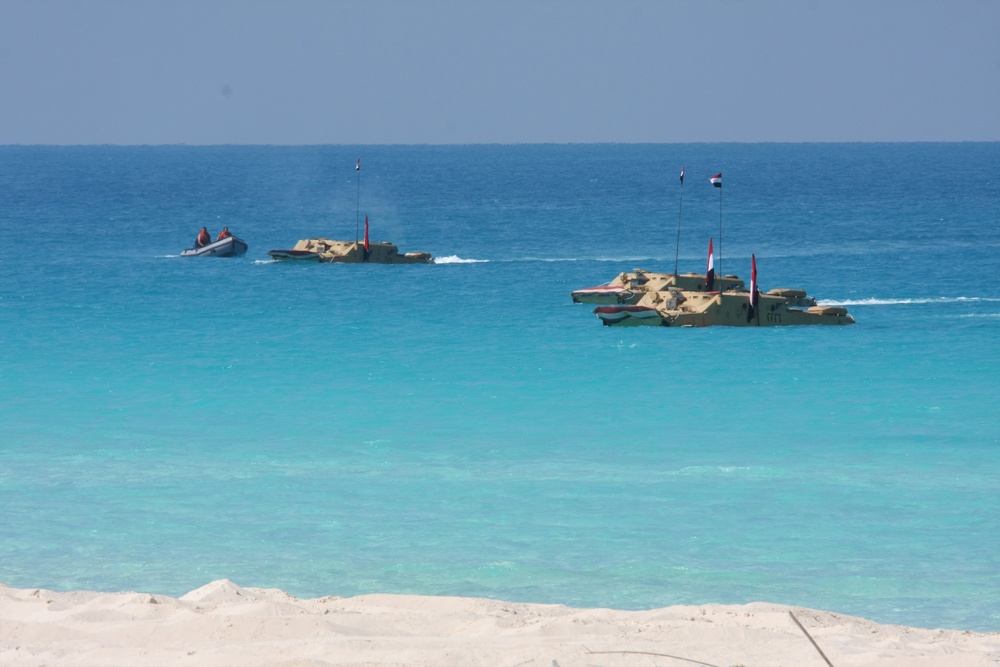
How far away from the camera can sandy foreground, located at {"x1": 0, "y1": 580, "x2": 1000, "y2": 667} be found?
1059 cm

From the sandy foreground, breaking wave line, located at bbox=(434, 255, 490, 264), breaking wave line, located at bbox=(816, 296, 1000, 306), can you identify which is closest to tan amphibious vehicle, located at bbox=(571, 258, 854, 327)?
breaking wave line, located at bbox=(816, 296, 1000, 306)

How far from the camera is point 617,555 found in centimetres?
1783

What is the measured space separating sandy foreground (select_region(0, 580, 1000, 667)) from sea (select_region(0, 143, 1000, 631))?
131 inches

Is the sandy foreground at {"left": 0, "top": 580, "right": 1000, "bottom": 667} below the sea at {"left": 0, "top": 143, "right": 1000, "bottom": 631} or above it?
above

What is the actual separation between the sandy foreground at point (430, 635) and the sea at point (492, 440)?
3315 mm

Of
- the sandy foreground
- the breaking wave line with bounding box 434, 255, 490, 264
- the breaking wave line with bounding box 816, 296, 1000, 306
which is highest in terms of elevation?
the sandy foreground

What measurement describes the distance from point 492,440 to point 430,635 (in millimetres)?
14650

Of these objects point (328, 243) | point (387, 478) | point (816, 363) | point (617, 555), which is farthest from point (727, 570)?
point (328, 243)

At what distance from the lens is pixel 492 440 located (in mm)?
26141

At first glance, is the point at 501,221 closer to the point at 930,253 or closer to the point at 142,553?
the point at 930,253

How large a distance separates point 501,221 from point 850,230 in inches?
1067

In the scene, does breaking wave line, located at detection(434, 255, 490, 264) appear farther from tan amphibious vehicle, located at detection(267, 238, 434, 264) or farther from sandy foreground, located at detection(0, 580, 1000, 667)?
sandy foreground, located at detection(0, 580, 1000, 667)

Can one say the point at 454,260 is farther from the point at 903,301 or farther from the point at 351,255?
the point at 903,301

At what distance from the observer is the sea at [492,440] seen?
17297 mm
